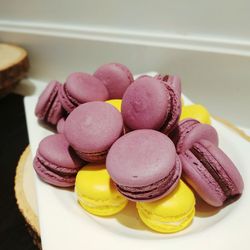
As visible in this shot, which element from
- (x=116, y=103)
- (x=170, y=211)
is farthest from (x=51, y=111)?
(x=170, y=211)

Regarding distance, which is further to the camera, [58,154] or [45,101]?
[45,101]

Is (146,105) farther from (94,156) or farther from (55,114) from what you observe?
(55,114)

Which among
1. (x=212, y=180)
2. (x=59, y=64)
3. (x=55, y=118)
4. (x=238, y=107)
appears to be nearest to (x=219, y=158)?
(x=212, y=180)

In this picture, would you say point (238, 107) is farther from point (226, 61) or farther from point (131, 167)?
point (131, 167)

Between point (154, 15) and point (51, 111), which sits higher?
point (154, 15)

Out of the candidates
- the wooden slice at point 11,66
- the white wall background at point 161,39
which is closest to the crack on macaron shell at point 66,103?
the white wall background at point 161,39

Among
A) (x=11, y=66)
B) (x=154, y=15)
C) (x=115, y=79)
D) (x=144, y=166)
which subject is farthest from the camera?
(x=11, y=66)

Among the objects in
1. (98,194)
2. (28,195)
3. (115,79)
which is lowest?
(28,195)

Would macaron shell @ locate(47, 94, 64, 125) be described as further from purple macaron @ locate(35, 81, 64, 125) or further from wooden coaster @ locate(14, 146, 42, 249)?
wooden coaster @ locate(14, 146, 42, 249)
